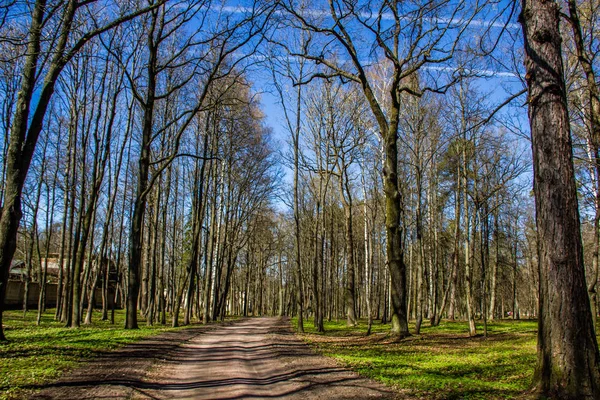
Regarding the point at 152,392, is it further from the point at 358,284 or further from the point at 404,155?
the point at 358,284

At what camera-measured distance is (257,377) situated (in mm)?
7043

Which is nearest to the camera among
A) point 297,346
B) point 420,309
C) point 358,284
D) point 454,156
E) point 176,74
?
point 297,346

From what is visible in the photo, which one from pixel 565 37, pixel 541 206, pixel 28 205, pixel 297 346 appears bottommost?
pixel 297 346

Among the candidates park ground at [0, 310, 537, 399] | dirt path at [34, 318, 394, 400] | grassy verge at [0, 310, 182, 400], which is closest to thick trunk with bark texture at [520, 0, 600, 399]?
park ground at [0, 310, 537, 399]

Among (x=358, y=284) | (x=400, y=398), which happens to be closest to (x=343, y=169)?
(x=400, y=398)

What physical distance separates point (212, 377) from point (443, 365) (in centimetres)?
458

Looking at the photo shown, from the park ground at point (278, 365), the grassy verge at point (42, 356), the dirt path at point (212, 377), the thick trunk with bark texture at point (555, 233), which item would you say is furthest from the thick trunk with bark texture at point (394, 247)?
the grassy verge at point (42, 356)

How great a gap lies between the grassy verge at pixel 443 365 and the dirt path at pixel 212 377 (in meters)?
0.56

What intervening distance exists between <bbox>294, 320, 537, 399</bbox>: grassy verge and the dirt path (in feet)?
1.84

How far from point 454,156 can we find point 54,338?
15893mm

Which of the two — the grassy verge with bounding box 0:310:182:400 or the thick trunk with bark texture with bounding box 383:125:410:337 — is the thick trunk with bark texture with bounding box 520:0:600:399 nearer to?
the thick trunk with bark texture with bounding box 383:125:410:337

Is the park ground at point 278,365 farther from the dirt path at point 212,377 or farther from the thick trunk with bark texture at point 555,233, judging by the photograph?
the thick trunk with bark texture at point 555,233

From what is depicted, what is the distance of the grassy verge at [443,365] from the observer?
6.02 meters

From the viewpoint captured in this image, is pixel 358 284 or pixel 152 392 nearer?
pixel 152 392
